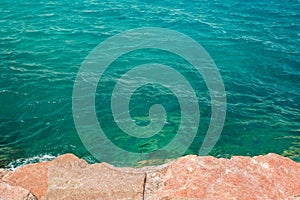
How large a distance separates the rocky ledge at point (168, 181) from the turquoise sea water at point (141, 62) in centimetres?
581

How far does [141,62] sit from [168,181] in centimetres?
1609

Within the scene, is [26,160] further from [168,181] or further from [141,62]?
[141,62]

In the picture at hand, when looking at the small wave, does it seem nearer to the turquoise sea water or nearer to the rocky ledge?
the turquoise sea water

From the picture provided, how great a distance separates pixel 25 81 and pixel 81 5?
651 inches

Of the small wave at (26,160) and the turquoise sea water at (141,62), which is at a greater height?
the turquoise sea water at (141,62)

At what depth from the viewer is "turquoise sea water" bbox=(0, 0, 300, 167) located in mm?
16766

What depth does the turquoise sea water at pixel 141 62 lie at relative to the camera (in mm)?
16766

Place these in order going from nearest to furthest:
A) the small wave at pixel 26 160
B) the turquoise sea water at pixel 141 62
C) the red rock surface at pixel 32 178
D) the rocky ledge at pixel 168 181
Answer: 1. the rocky ledge at pixel 168 181
2. the red rock surface at pixel 32 178
3. the small wave at pixel 26 160
4. the turquoise sea water at pixel 141 62

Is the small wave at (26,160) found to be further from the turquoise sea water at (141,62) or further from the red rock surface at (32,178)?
the red rock surface at (32,178)

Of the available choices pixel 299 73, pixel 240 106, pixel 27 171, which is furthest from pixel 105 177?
pixel 299 73

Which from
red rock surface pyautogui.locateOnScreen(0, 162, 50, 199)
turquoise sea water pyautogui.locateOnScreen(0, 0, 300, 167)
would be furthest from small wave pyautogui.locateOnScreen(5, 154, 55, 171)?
red rock surface pyautogui.locateOnScreen(0, 162, 50, 199)

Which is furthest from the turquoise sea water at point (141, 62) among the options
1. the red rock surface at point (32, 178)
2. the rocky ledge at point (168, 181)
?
the rocky ledge at point (168, 181)

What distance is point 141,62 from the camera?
79.5 feet

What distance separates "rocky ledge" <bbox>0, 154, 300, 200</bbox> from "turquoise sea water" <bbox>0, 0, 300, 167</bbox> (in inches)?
229
